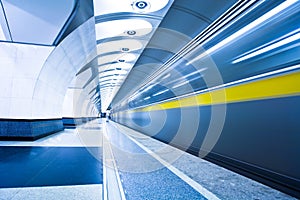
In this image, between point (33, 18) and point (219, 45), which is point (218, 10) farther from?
point (33, 18)

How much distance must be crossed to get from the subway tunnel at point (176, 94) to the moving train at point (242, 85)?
0.05 feet

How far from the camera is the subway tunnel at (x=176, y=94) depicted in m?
2.19

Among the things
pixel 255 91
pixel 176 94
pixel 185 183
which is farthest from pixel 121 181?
pixel 176 94

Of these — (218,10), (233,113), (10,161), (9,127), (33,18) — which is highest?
(33,18)

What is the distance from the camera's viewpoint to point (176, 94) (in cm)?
631

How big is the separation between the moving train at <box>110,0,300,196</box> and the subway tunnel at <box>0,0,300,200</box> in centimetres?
2

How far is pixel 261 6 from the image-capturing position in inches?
96.0

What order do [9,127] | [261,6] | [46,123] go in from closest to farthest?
[261,6] < [9,127] < [46,123]

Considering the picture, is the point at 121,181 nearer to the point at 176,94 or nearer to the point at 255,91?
the point at 255,91

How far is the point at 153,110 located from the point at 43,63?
4.97 metres

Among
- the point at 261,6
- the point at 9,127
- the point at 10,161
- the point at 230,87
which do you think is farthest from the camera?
the point at 9,127

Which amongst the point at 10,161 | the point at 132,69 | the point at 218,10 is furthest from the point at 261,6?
the point at 132,69

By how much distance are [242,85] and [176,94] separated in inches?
126

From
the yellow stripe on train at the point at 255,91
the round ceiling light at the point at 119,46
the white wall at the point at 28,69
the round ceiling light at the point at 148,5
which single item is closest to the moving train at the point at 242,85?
the yellow stripe on train at the point at 255,91
